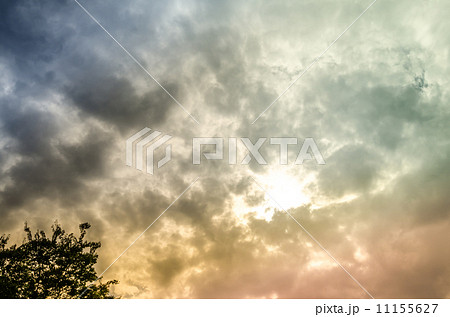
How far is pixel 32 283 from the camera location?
86.1ft

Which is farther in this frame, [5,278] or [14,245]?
[14,245]

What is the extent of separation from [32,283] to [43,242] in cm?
415

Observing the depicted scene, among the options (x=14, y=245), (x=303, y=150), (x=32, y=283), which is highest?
(x=303, y=150)

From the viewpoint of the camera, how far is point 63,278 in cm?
2708
